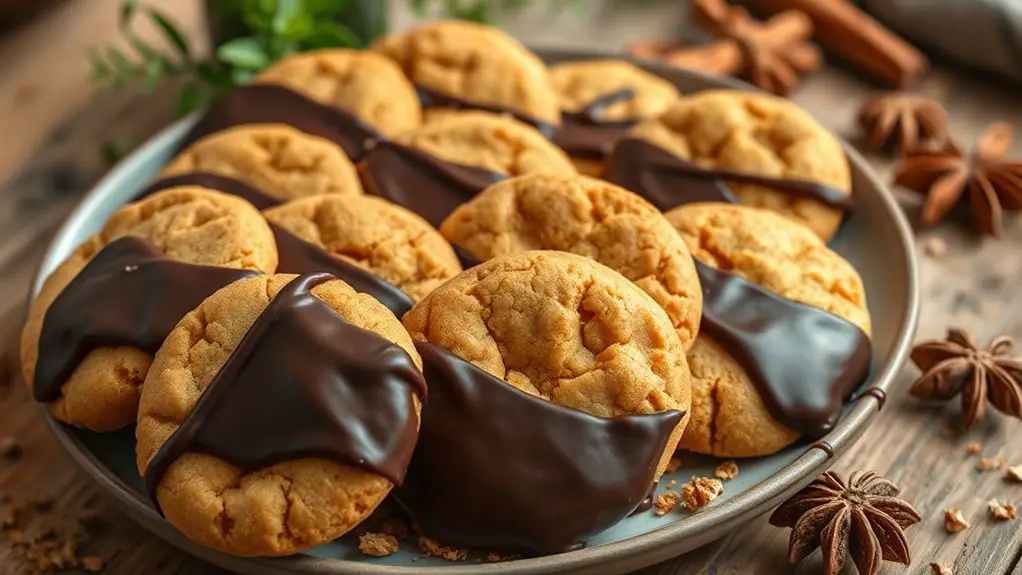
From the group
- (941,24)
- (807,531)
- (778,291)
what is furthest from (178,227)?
(941,24)

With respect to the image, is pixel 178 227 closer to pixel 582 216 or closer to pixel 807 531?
pixel 582 216

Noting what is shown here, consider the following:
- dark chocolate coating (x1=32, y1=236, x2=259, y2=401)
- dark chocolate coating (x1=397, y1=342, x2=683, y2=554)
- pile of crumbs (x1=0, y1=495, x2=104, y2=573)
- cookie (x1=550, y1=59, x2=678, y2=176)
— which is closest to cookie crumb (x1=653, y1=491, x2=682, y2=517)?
dark chocolate coating (x1=397, y1=342, x2=683, y2=554)

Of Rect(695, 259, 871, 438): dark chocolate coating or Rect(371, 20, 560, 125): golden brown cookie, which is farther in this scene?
Rect(371, 20, 560, 125): golden brown cookie

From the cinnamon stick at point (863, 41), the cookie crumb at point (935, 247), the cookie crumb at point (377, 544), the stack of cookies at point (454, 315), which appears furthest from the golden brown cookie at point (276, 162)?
the cinnamon stick at point (863, 41)

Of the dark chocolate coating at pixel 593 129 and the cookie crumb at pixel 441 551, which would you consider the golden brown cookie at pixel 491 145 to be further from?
the cookie crumb at pixel 441 551

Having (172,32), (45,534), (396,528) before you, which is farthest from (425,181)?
(172,32)

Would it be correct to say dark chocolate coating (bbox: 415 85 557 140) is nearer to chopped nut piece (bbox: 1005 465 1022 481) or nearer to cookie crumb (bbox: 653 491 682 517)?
cookie crumb (bbox: 653 491 682 517)

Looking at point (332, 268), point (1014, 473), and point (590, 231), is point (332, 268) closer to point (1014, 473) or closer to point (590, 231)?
point (590, 231)
